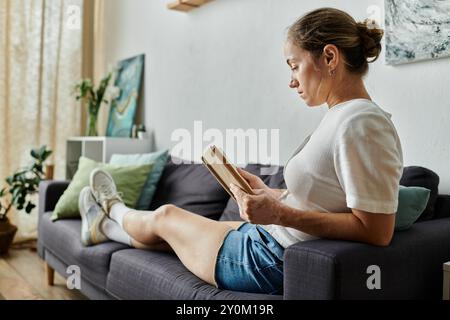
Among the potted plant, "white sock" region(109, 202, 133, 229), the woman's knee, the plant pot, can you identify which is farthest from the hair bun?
the plant pot

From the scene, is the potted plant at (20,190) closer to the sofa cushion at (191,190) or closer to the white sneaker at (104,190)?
the sofa cushion at (191,190)

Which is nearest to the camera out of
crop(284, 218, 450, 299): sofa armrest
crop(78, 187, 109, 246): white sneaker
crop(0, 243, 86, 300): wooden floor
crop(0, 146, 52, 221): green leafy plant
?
crop(284, 218, 450, 299): sofa armrest

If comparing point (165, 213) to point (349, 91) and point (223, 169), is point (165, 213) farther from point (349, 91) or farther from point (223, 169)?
point (349, 91)

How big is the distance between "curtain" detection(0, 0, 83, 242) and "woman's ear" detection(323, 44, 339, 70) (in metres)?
2.96

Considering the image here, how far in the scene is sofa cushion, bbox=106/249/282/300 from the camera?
1.40 metres

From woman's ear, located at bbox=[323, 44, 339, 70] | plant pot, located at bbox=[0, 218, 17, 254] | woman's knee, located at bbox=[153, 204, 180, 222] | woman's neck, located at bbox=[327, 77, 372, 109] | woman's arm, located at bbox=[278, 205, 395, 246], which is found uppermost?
woman's ear, located at bbox=[323, 44, 339, 70]

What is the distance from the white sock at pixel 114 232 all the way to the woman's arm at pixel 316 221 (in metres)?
0.93

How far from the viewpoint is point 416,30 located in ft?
5.69

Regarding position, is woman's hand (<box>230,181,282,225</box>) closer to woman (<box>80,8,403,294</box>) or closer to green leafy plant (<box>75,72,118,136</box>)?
woman (<box>80,8,403,294</box>)

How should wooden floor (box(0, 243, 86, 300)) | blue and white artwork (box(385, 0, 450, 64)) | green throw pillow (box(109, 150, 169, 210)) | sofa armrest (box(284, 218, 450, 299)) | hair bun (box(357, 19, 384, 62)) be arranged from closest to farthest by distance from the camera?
sofa armrest (box(284, 218, 450, 299))
hair bun (box(357, 19, 384, 62))
blue and white artwork (box(385, 0, 450, 64))
wooden floor (box(0, 243, 86, 300))
green throw pillow (box(109, 150, 169, 210))

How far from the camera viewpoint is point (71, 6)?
3967mm

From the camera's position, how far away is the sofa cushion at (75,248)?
194 cm

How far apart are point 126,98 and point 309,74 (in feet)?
8.59

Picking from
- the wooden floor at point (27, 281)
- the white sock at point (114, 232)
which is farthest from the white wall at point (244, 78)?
the wooden floor at point (27, 281)
